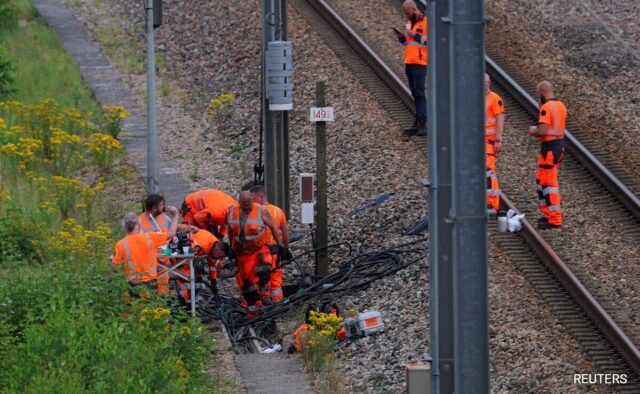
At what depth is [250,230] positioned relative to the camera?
14.9 m

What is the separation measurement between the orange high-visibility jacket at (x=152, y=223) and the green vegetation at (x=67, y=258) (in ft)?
1.76

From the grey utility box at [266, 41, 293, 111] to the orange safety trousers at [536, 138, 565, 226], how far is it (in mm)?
3073

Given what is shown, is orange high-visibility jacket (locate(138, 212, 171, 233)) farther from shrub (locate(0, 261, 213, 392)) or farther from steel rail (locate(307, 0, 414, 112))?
steel rail (locate(307, 0, 414, 112))

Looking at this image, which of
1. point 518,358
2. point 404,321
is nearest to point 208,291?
point 404,321

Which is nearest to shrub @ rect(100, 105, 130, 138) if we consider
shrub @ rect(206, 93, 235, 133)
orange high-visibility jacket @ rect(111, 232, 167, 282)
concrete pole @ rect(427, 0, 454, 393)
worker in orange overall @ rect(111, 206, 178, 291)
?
shrub @ rect(206, 93, 235, 133)

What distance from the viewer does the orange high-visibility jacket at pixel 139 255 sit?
1331 cm

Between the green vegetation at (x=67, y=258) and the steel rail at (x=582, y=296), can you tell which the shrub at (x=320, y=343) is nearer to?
the green vegetation at (x=67, y=258)

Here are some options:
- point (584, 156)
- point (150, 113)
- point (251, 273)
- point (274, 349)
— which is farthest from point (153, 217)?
point (584, 156)

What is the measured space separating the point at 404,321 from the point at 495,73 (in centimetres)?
692

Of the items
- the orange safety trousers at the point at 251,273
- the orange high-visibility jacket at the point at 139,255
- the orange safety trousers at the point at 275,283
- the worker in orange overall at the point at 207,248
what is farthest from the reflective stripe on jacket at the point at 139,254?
the orange safety trousers at the point at 275,283

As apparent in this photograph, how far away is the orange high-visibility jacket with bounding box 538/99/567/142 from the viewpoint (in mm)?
15719

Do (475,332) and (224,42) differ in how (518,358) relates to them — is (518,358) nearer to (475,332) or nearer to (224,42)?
(475,332)

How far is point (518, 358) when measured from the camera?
41.4ft

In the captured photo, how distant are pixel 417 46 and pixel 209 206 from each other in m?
4.08
